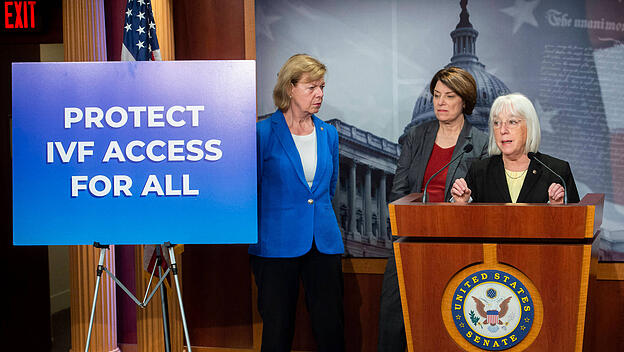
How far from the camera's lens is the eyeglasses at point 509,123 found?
277 centimetres

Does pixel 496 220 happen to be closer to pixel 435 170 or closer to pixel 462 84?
pixel 435 170

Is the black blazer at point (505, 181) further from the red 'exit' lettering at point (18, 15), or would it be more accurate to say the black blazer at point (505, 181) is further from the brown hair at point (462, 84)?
the red 'exit' lettering at point (18, 15)

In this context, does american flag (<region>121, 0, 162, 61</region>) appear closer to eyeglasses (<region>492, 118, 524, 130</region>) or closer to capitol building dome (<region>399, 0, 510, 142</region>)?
capitol building dome (<region>399, 0, 510, 142</region>)

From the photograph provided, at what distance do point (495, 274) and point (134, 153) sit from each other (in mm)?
1568

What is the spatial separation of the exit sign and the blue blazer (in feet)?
6.50

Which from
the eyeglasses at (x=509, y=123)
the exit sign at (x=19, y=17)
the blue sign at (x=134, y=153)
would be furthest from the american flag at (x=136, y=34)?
the eyeglasses at (x=509, y=123)

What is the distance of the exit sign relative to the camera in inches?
162

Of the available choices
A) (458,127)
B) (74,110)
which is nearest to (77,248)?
(74,110)

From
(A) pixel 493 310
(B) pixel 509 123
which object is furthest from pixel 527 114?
(A) pixel 493 310

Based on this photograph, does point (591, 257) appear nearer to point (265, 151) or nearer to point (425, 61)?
point (265, 151)

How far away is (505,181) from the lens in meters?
2.75

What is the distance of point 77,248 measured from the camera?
387 centimetres

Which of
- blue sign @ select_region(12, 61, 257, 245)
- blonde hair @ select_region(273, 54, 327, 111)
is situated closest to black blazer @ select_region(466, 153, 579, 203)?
blonde hair @ select_region(273, 54, 327, 111)

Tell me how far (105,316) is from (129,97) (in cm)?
179
